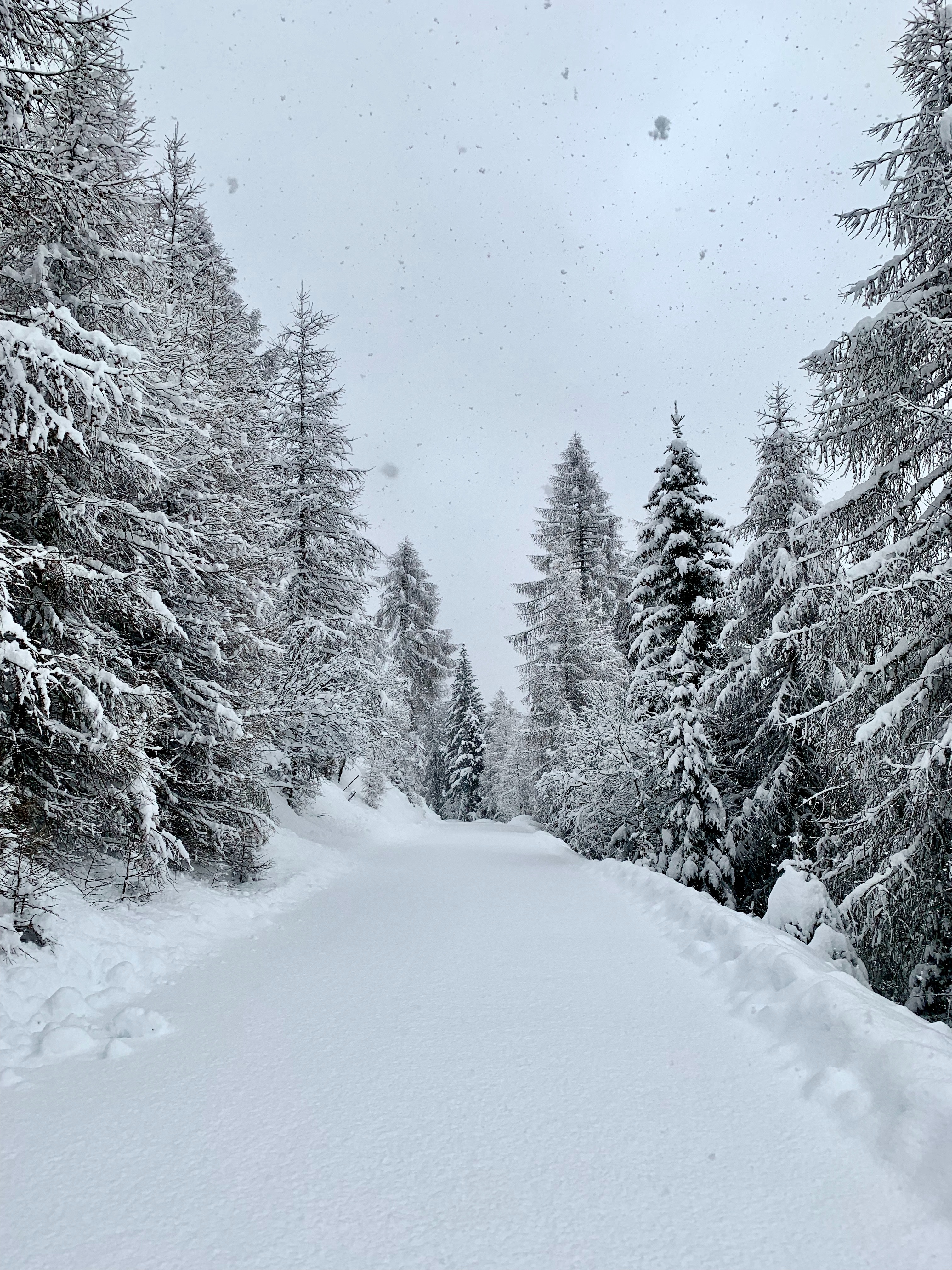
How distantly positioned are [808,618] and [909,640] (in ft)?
14.4

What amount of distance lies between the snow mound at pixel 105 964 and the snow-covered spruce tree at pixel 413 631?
831 inches

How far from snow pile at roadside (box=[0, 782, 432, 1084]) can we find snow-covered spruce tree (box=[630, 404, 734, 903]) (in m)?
6.22

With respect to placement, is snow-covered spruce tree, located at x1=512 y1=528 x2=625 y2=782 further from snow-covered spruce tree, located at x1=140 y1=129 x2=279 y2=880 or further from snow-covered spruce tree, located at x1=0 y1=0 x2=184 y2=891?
snow-covered spruce tree, located at x1=0 y1=0 x2=184 y2=891

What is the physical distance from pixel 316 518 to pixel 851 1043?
50.8 ft

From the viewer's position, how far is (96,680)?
5457 millimetres

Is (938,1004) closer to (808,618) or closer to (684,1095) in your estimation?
(684,1095)

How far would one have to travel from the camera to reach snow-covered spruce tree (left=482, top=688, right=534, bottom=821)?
34.1m

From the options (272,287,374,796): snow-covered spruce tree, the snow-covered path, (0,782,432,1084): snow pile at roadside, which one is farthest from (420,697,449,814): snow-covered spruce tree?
the snow-covered path

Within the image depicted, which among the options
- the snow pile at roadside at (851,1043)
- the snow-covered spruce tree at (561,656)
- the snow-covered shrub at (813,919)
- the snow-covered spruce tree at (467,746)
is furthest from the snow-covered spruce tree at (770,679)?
the snow-covered spruce tree at (467,746)

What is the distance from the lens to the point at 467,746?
42531 mm

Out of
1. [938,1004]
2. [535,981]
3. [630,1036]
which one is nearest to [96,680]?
[535,981]

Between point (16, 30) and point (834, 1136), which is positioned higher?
point (16, 30)

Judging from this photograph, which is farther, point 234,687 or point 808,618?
point 808,618

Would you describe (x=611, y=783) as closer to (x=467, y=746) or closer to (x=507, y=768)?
(x=507, y=768)
